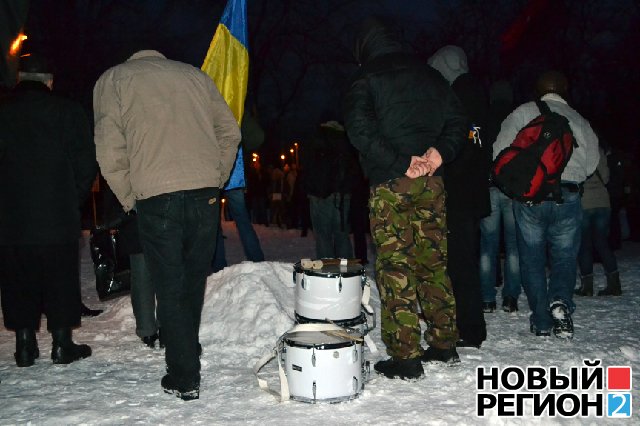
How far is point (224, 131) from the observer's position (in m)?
4.38

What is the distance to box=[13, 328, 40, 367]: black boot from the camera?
191 inches

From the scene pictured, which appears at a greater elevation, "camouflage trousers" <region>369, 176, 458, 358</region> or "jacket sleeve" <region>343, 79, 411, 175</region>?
"jacket sleeve" <region>343, 79, 411, 175</region>

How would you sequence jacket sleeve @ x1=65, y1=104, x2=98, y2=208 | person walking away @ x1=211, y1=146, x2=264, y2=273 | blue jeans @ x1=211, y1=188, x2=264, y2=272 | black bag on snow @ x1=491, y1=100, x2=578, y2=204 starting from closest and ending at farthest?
jacket sleeve @ x1=65, y1=104, x2=98, y2=208 → black bag on snow @ x1=491, y1=100, x2=578, y2=204 → person walking away @ x1=211, y1=146, x2=264, y2=273 → blue jeans @ x1=211, y1=188, x2=264, y2=272

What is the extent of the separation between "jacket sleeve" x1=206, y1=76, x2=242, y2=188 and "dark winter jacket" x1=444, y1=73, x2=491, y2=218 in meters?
1.82

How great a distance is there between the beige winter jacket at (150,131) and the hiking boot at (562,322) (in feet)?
10.2

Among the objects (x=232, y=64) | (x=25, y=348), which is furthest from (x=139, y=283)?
(x=232, y=64)

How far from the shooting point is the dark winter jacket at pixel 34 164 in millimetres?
4891

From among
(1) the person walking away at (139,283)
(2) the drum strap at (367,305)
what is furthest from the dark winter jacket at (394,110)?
(1) the person walking away at (139,283)

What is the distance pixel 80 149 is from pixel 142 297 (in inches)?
50.2

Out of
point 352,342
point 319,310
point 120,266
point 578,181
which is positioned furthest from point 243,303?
point 578,181

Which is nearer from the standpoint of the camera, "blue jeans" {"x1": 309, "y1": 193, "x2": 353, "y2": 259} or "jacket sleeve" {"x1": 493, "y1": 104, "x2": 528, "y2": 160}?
"jacket sleeve" {"x1": 493, "y1": 104, "x2": 528, "y2": 160}

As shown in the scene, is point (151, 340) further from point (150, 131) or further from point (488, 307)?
point (488, 307)

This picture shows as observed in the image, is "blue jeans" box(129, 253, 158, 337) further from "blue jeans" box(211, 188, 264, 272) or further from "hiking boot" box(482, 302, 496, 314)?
"hiking boot" box(482, 302, 496, 314)

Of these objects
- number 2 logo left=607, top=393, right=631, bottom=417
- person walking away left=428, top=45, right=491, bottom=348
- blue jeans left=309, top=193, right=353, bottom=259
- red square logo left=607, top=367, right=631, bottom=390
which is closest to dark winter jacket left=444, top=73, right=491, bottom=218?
person walking away left=428, top=45, right=491, bottom=348
